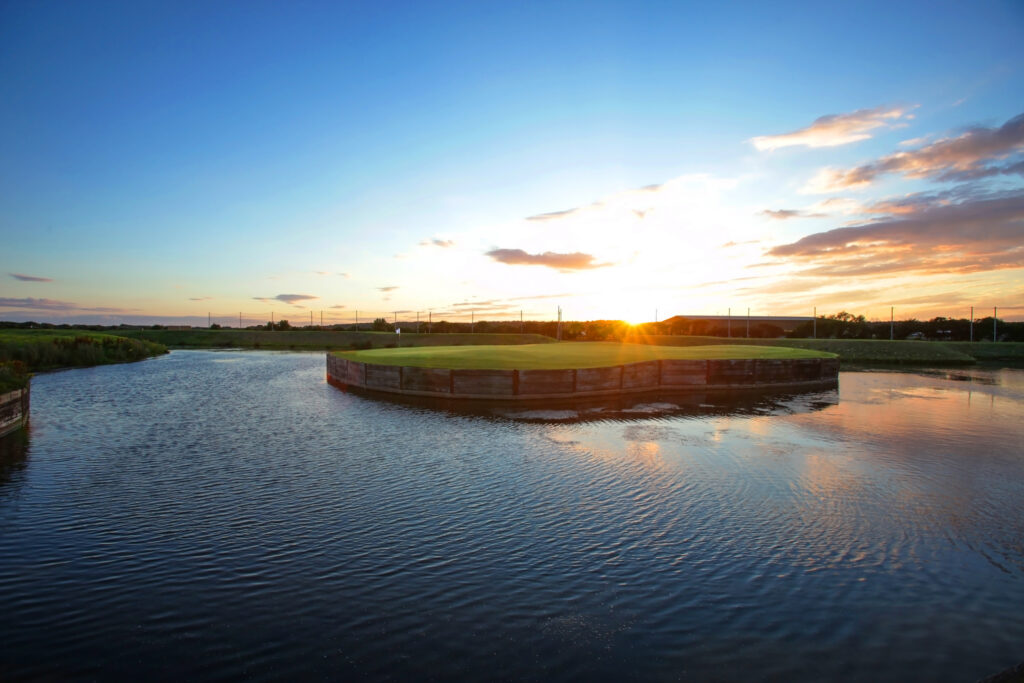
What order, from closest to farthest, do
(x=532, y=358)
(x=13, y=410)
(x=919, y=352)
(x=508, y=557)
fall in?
(x=508, y=557)
(x=13, y=410)
(x=532, y=358)
(x=919, y=352)

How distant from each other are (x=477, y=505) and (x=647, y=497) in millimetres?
2845

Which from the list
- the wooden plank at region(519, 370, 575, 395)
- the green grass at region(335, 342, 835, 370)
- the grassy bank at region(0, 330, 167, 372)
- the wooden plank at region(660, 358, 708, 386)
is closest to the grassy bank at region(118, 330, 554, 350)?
the grassy bank at region(0, 330, 167, 372)

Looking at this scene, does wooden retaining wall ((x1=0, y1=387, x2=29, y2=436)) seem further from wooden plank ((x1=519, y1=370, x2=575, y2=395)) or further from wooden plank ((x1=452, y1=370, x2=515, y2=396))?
wooden plank ((x1=519, y1=370, x2=575, y2=395))

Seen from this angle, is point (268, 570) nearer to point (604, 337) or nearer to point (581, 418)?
point (581, 418)

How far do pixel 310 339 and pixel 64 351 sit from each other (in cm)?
4101

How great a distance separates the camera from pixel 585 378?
70.3ft

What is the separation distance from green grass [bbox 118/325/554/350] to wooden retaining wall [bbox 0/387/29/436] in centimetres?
4735

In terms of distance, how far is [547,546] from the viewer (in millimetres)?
6801

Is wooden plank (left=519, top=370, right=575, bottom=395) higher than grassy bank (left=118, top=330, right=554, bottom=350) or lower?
lower

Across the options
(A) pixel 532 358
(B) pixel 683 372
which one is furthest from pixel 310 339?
(B) pixel 683 372

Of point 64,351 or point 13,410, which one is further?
point 64,351

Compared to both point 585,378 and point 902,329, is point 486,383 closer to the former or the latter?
point 585,378

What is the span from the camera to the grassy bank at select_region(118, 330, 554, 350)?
213ft

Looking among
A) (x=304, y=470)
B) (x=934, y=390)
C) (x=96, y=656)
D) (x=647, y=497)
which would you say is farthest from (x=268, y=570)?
(x=934, y=390)
